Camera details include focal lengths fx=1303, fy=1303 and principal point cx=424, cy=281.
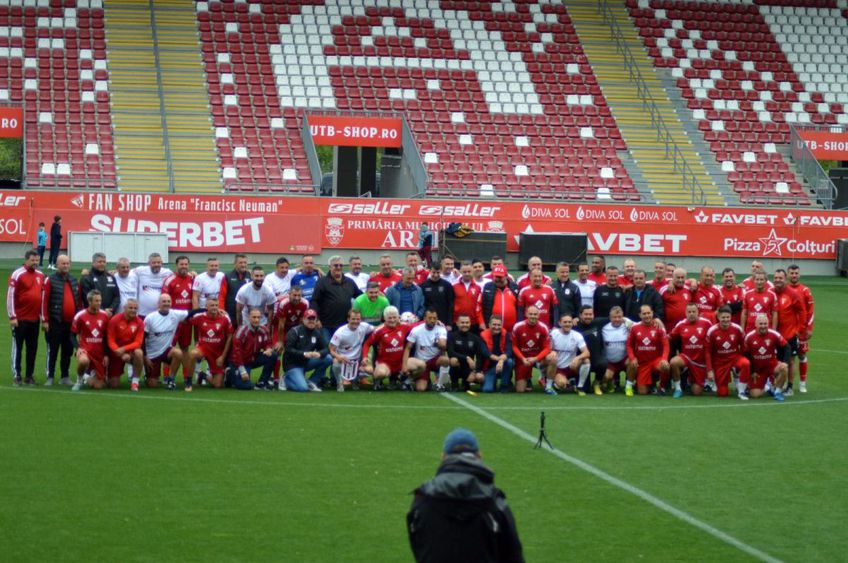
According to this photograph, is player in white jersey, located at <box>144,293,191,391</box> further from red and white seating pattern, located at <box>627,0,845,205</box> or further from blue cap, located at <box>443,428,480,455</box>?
red and white seating pattern, located at <box>627,0,845,205</box>

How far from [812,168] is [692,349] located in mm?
26190

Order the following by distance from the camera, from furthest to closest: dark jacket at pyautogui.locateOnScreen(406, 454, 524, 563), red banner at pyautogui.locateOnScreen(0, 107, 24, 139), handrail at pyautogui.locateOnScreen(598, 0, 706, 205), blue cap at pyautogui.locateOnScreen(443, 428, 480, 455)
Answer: handrail at pyautogui.locateOnScreen(598, 0, 706, 205) → red banner at pyautogui.locateOnScreen(0, 107, 24, 139) → blue cap at pyautogui.locateOnScreen(443, 428, 480, 455) → dark jacket at pyautogui.locateOnScreen(406, 454, 524, 563)

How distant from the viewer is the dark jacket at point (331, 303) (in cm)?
1870

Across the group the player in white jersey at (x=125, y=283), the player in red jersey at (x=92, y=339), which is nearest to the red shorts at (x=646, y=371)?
the player in white jersey at (x=125, y=283)

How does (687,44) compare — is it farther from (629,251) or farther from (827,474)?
(827,474)

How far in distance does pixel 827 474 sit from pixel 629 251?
2606 centimetres

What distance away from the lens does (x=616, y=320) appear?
728 inches

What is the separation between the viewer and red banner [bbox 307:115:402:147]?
134 ft

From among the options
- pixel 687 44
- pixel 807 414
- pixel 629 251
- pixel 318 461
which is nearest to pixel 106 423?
pixel 318 461

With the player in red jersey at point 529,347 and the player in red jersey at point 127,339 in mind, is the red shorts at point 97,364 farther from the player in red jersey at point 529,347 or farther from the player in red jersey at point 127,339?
the player in red jersey at point 529,347

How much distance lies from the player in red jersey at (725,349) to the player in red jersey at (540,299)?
2.33 metres

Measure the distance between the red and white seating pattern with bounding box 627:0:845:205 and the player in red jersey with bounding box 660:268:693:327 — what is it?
75.7 feet

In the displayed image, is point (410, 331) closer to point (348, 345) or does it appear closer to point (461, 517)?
point (348, 345)

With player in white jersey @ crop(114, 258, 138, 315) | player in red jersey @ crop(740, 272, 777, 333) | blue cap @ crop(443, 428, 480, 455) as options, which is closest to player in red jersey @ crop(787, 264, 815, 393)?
player in red jersey @ crop(740, 272, 777, 333)
